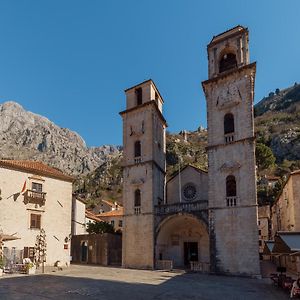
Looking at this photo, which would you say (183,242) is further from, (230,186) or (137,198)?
(230,186)

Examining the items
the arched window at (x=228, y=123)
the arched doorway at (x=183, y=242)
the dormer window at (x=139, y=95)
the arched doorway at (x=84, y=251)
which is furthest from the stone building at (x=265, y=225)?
the dormer window at (x=139, y=95)

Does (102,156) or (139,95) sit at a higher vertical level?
(102,156)

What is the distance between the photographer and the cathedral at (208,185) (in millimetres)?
27344

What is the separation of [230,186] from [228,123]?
19.8 ft

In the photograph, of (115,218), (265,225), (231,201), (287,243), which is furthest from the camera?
(115,218)

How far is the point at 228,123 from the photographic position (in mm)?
30625

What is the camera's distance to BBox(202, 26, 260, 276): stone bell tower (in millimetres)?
26703

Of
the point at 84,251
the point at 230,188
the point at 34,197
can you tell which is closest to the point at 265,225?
the point at 230,188

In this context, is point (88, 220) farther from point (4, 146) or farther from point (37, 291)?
point (4, 146)

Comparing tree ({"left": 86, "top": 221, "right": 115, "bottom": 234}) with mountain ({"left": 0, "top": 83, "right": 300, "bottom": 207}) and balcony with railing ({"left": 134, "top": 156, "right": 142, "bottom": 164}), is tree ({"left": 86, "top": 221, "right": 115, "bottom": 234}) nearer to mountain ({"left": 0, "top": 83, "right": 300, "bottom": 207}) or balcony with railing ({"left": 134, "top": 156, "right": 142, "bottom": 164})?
balcony with railing ({"left": 134, "top": 156, "right": 142, "bottom": 164})

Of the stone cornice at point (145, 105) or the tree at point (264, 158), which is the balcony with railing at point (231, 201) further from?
the tree at point (264, 158)

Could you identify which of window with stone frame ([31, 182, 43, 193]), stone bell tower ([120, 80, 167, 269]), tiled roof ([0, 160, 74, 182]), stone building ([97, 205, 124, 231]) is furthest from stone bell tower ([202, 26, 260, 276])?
stone building ([97, 205, 124, 231])

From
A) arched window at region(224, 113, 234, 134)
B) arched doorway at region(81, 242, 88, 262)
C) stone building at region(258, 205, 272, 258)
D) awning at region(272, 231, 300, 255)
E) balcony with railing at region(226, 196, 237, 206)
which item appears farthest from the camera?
stone building at region(258, 205, 272, 258)

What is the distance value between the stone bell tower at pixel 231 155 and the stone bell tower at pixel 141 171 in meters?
6.45
